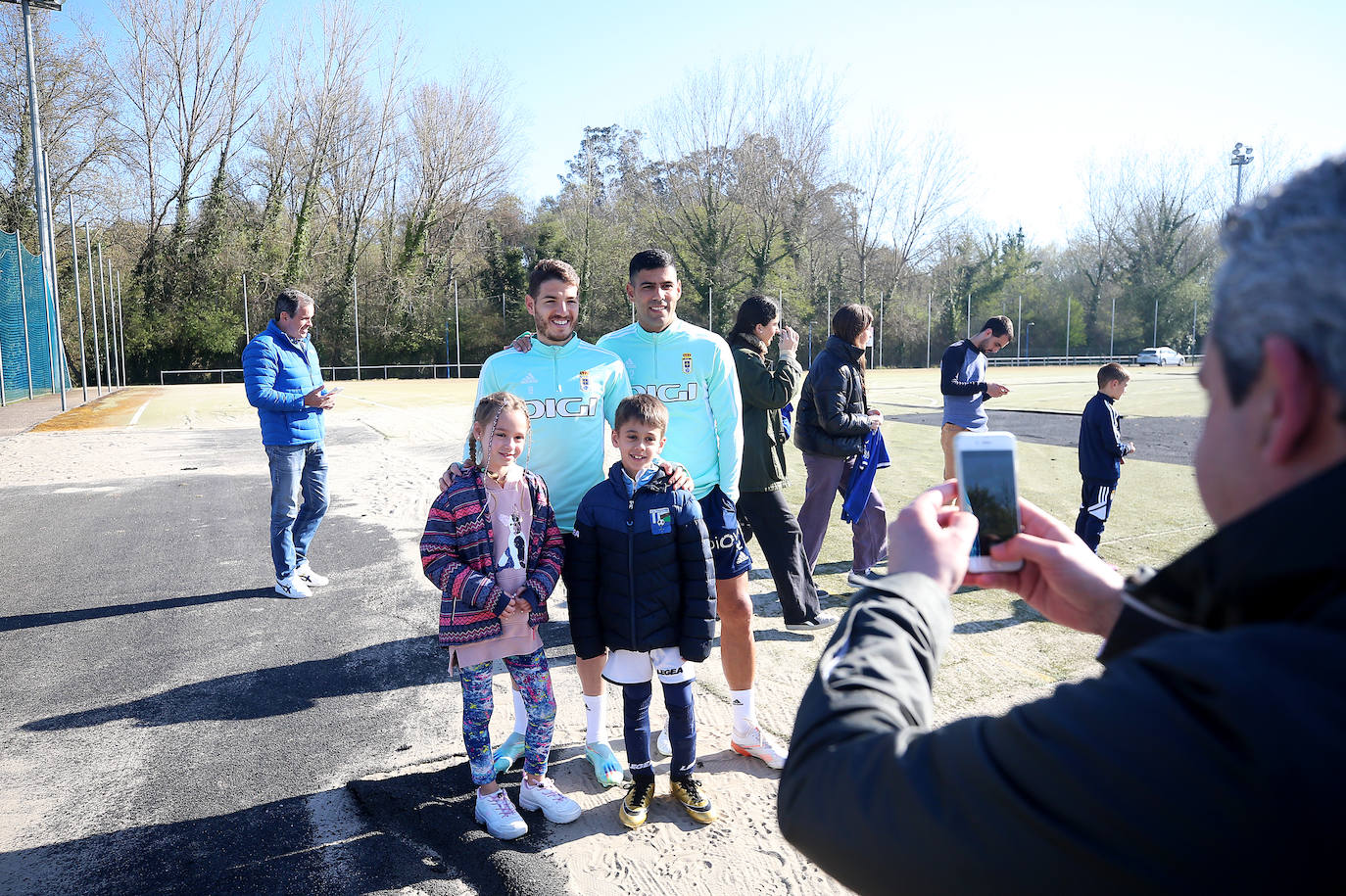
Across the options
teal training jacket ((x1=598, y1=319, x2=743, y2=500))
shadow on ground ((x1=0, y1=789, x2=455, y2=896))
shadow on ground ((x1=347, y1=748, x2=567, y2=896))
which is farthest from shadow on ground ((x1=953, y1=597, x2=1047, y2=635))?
shadow on ground ((x1=0, y1=789, x2=455, y2=896))

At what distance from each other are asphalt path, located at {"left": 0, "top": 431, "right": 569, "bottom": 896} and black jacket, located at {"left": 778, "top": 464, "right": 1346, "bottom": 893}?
2.39m

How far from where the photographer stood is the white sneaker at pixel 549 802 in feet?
10.8

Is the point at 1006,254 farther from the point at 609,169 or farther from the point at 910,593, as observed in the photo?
the point at 910,593

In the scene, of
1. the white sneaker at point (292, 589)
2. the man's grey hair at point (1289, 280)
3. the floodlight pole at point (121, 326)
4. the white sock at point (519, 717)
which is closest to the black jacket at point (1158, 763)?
the man's grey hair at point (1289, 280)

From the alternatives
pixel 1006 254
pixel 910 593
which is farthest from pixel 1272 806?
pixel 1006 254

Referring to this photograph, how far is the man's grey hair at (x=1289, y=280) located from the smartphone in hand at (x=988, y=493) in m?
0.61

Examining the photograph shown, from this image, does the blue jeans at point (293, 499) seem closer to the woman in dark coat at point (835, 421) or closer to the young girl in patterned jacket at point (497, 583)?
the young girl in patterned jacket at point (497, 583)

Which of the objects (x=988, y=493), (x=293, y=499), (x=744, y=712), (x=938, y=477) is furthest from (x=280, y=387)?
(x=938, y=477)

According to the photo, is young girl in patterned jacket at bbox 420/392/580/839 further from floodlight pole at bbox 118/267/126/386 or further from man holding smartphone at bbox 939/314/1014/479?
floodlight pole at bbox 118/267/126/386

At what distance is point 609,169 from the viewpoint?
240 ft

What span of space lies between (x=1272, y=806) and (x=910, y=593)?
1.66 ft

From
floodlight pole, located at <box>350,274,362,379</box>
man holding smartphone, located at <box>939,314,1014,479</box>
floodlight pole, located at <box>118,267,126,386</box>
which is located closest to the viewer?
man holding smartphone, located at <box>939,314,1014,479</box>

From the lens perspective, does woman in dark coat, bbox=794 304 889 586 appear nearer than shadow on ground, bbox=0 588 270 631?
No

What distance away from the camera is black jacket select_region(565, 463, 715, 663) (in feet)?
11.2
